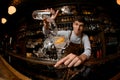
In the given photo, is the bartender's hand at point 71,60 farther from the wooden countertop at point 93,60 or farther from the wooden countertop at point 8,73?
the wooden countertop at point 8,73

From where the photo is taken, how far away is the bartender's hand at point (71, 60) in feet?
2.68

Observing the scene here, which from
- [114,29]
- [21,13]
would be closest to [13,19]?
[21,13]

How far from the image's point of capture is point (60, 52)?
85cm

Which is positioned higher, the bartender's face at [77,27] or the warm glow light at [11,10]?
the warm glow light at [11,10]

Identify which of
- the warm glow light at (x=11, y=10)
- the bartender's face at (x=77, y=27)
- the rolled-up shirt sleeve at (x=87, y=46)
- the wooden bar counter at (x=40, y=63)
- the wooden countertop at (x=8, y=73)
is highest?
the warm glow light at (x=11, y=10)

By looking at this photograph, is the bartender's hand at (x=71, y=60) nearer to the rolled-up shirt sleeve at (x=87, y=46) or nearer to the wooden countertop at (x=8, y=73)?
the rolled-up shirt sleeve at (x=87, y=46)

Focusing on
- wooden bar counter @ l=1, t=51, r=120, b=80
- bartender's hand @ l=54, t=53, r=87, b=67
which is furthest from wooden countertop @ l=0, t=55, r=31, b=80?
bartender's hand @ l=54, t=53, r=87, b=67

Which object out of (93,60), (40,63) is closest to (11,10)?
(40,63)

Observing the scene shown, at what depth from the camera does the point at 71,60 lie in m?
0.82

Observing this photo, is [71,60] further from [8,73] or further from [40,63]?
[8,73]

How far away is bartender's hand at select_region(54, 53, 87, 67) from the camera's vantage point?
818mm

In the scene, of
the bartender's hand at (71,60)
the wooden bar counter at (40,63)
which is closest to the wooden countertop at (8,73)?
the wooden bar counter at (40,63)

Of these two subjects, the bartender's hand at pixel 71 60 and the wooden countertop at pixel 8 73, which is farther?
the wooden countertop at pixel 8 73

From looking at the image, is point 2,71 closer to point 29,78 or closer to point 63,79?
point 29,78
